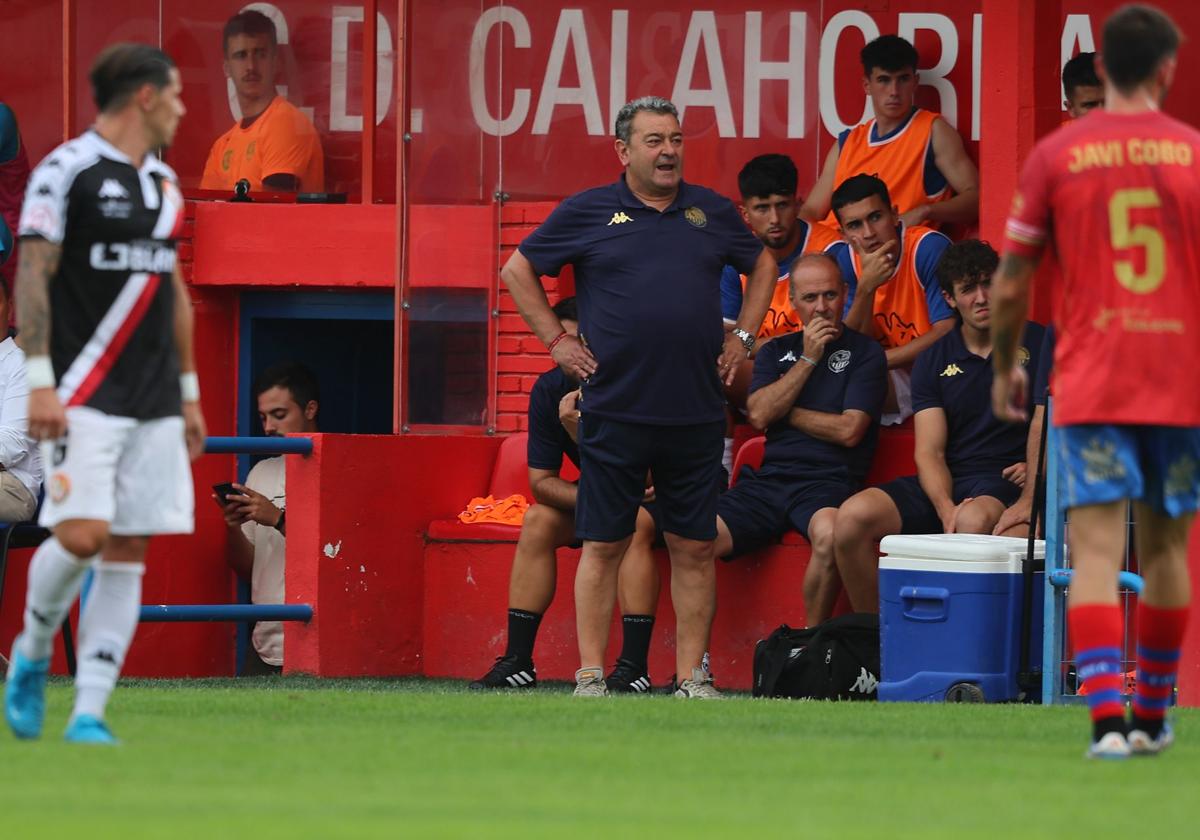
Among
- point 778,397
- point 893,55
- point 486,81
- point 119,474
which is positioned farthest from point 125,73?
point 486,81

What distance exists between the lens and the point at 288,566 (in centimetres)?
1160

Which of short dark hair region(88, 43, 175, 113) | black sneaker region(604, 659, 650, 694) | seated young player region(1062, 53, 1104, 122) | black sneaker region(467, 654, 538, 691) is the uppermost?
seated young player region(1062, 53, 1104, 122)

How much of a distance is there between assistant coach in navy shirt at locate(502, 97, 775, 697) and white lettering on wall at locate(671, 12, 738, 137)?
150 inches

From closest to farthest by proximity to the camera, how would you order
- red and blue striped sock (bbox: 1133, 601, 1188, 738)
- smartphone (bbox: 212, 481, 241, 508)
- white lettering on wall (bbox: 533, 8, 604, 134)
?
red and blue striped sock (bbox: 1133, 601, 1188, 738), smartphone (bbox: 212, 481, 241, 508), white lettering on wall (bbox: 533, 8, 604, 134)

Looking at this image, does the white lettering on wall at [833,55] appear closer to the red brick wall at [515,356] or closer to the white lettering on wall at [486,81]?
the white lettering on wall at [486,81]

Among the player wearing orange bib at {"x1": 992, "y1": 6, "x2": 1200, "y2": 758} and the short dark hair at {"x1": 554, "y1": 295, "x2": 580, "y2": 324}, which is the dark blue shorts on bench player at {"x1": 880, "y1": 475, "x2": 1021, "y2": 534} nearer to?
the short dark hair at {"x1": 554, "y1": 295, "x2": 580, "y2": 324}

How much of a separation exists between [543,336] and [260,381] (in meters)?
3.38

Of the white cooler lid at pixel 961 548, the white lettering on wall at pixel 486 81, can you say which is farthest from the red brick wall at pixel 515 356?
the white cooler lid at pixel 961 548

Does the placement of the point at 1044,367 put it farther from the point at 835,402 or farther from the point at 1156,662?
the point at 1156,662

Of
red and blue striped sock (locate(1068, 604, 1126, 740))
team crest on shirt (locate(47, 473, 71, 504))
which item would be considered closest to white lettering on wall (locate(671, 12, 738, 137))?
red and blue striped sock (locate(1068, 604, 1126, 740))

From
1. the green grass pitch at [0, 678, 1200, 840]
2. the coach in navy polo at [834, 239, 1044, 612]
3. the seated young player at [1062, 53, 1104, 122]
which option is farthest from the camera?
the seated young player at [1062, 53, 1104, 122]

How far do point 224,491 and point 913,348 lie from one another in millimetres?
3336

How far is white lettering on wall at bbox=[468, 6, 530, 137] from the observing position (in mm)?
13211

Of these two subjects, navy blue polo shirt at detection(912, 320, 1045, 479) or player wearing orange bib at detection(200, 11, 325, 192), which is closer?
navy blue polo shirt at detection(912, 320, 1045, 479)
